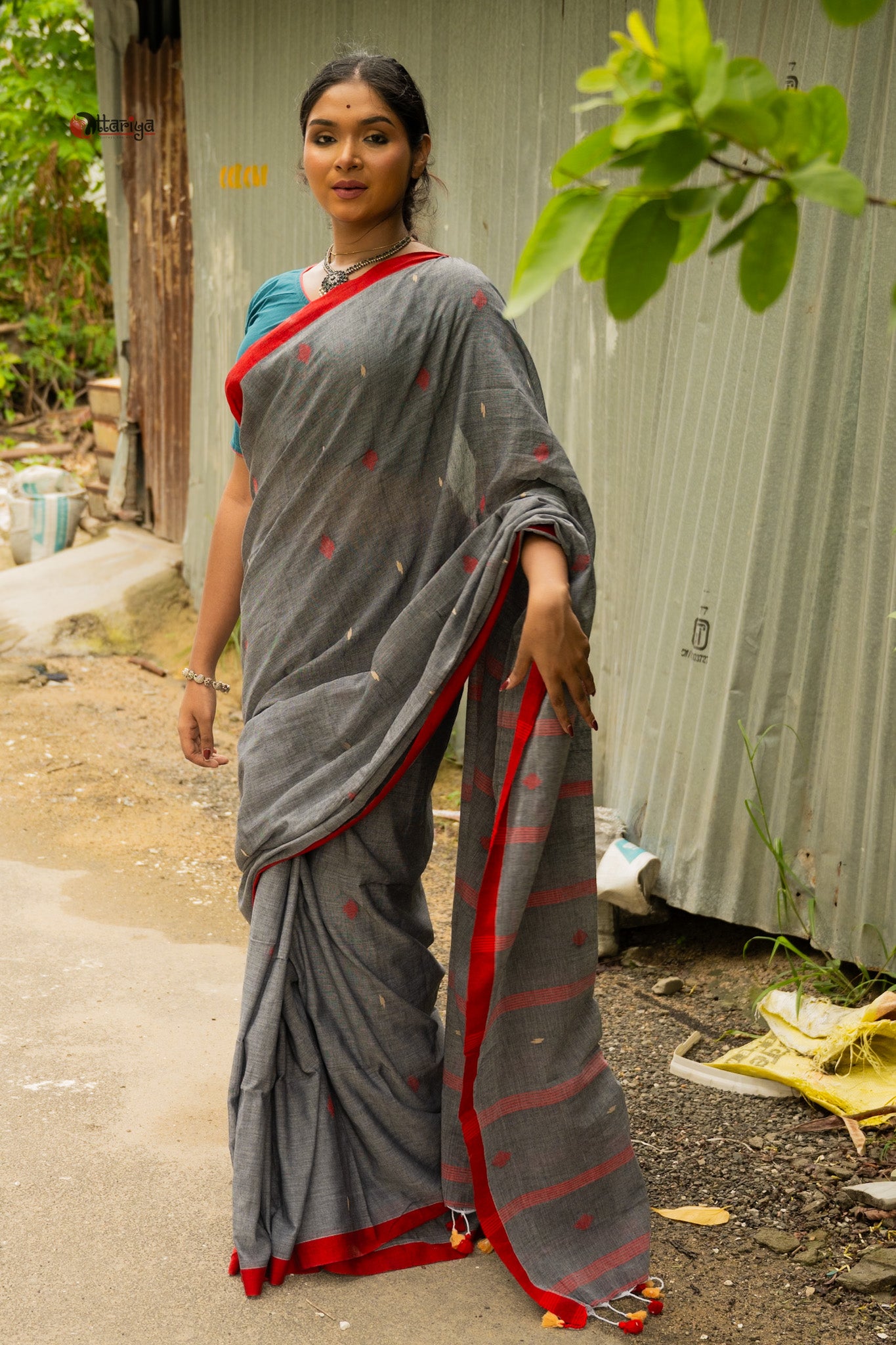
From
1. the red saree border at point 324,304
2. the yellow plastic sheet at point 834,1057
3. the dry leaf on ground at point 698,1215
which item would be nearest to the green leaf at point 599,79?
the red saree border at point 324,304

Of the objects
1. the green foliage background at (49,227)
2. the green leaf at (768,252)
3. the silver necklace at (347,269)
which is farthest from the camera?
the green foliage background at (49,227)

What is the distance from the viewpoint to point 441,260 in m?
2.16

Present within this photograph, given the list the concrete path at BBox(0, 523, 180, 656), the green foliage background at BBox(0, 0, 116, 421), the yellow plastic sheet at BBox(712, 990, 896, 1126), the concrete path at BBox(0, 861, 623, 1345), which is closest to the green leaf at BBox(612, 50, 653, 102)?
the concrete path at BBox(0, 861, 623, 1345)

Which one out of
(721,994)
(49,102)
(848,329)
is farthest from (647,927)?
(49,102)

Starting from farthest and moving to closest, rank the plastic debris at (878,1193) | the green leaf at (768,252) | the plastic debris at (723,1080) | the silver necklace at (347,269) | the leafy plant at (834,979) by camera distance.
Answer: the leafy plant at (834,979) < the plastic debris at (723,1080) < the plastic debris at (878,1193) < the silver necklace at (347,269) < the green leaf at (768,252)

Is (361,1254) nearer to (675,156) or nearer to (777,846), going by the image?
(777,846)

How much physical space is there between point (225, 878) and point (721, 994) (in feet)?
5.30

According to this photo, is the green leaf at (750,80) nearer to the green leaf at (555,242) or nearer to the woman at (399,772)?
the green leaf at (555,242)

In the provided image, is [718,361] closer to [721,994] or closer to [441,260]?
[441,260]

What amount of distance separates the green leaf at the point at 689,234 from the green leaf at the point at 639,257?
0.04ft

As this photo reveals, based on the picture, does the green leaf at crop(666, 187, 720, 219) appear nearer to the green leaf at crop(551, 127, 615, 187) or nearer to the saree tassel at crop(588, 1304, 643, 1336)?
the green leaf at crop(551, 127, 615, 187)

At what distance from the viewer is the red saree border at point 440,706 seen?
2.11 m

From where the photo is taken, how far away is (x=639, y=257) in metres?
0.88

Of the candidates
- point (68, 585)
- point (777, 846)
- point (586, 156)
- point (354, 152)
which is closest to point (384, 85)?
point (354, 152)
